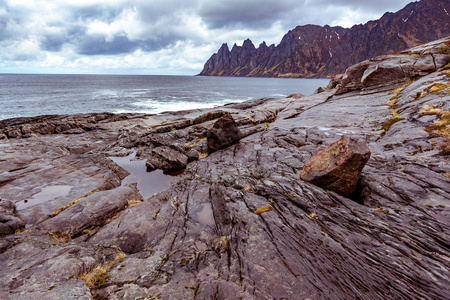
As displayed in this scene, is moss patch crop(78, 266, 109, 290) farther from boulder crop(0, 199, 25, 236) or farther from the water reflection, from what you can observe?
the water reflection

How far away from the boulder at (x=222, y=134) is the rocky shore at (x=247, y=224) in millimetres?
1910

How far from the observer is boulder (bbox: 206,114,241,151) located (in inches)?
1084

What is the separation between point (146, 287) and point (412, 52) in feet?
204

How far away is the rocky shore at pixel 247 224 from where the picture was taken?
7.58 m

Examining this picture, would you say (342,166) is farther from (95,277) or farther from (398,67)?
(398,67)

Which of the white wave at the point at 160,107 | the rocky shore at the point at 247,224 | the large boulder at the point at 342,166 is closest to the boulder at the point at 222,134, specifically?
the rocky shore at the point at 247,224

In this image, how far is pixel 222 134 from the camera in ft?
90.3

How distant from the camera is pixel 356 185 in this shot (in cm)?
1359

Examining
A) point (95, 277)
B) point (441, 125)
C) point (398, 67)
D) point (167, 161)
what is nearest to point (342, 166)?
point (441, 125)

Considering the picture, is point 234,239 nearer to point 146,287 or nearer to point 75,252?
point 146,287

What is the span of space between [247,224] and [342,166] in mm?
7696

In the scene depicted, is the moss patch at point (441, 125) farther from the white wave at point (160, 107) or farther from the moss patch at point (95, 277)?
the white wave at point (160, 107)

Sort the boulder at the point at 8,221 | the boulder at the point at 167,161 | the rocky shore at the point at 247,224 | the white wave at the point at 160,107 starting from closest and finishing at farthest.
Answer: the rocky shore at the point at 247,224
the boulder at the point at 8,221
the boulder at the point at 167,161
the white wave at the point at 160,107

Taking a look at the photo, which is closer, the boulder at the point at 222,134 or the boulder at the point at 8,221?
the boulder at the point at 8,221
